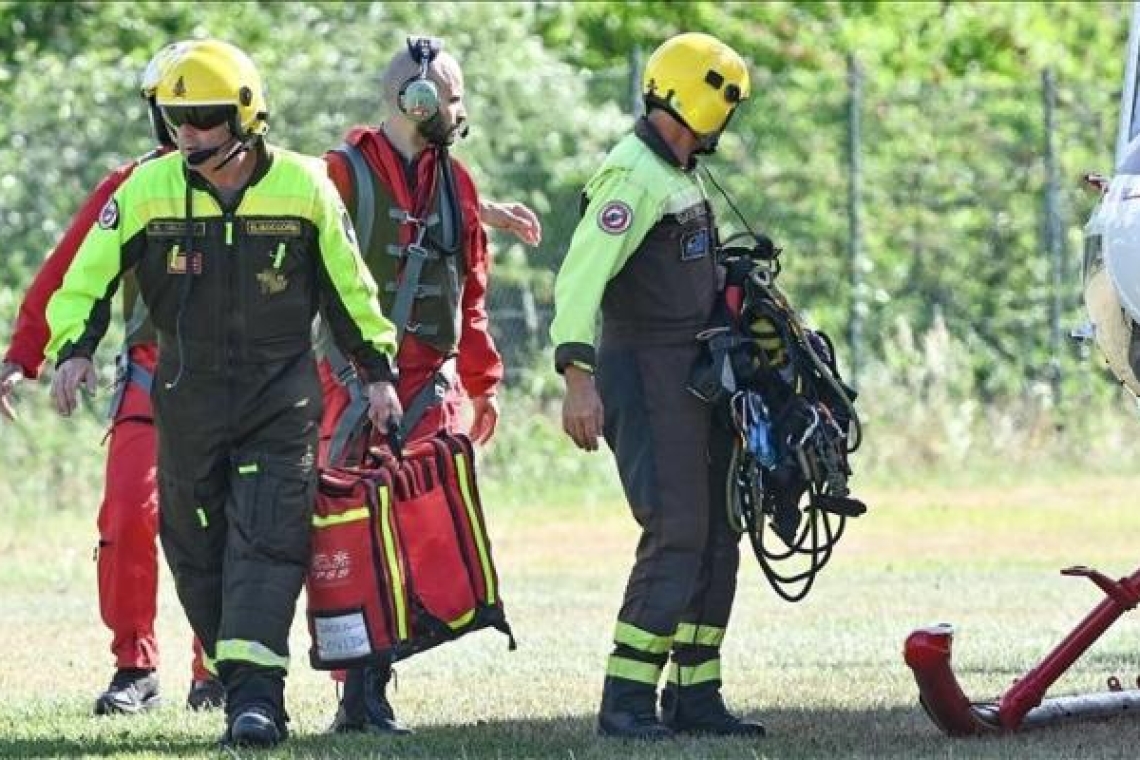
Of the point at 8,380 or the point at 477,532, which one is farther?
the point at 8,380

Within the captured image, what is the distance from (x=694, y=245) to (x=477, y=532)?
0.98 metres

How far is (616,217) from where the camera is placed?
8.44m

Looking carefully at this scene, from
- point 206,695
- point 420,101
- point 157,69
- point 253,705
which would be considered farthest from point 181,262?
point 206,695

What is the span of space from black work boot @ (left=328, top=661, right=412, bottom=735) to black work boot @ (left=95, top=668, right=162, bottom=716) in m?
1.00

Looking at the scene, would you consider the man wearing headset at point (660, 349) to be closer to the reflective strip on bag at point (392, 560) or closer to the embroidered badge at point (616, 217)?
the embroidered badge at point (616, 217)

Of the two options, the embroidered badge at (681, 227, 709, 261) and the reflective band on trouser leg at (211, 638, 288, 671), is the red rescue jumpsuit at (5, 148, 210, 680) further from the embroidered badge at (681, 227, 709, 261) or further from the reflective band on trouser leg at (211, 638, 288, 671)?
the embroidered badge at (681, 227, 709, 261)

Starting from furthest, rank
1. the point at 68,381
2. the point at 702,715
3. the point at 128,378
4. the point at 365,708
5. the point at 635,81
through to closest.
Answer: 1. the point at 635,81
2. the point at 128,378
3. the point at 365,708
4. the point at 702,715
5. the point at 68,381

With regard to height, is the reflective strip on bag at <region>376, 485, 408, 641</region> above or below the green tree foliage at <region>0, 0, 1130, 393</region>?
below

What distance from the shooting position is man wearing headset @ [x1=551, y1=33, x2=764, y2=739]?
8539 millimetres

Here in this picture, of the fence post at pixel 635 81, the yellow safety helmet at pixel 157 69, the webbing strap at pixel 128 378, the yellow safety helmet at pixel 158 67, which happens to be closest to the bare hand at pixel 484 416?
the webbing strap at pixel 128 378

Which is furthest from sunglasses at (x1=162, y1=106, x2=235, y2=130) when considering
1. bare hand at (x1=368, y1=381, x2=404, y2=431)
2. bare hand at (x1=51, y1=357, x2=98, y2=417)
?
bare hand at (x1=368, y1=381, x2=404, y2=431)

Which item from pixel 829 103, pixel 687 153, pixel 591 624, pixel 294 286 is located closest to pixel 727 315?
pixel 687 153

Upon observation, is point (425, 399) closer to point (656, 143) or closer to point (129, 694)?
point (656, 143)

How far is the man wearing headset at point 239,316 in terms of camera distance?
8.38 m
